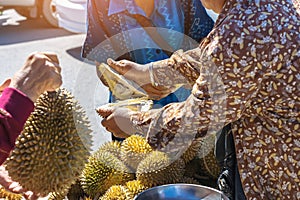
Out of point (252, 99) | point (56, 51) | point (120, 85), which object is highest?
point (252, 99)

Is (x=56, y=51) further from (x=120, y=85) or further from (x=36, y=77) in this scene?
(x=36, y=77)

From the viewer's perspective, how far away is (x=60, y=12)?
5.61m

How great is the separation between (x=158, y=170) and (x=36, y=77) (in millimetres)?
697

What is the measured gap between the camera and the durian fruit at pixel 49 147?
1.22 m

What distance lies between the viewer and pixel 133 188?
1645 millimetres

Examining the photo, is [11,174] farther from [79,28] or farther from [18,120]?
[79,28]

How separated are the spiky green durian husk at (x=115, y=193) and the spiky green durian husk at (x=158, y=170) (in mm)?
91

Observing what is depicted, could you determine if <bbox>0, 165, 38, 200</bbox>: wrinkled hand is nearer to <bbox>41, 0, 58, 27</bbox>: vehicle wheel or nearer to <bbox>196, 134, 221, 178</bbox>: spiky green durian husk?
<bbox>196, 134, 221, 178</bbox>: spiky green durian husk

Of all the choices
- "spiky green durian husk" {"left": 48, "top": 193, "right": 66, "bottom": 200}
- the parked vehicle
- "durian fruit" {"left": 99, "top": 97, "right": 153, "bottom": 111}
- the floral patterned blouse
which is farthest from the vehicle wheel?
the floral patterned blouse

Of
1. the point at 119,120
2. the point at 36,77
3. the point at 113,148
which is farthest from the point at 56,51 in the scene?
the point at 36,77

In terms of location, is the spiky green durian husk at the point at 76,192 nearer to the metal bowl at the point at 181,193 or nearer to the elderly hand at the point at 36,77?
the metal bowl at the point at 181,193

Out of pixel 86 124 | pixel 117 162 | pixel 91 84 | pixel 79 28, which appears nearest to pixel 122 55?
pixel 117 162

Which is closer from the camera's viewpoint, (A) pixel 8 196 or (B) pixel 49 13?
(A) pixel 8 196

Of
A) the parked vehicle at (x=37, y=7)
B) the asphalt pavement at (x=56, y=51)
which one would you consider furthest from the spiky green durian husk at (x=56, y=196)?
the parked vehicle at (x=37, y=7)
